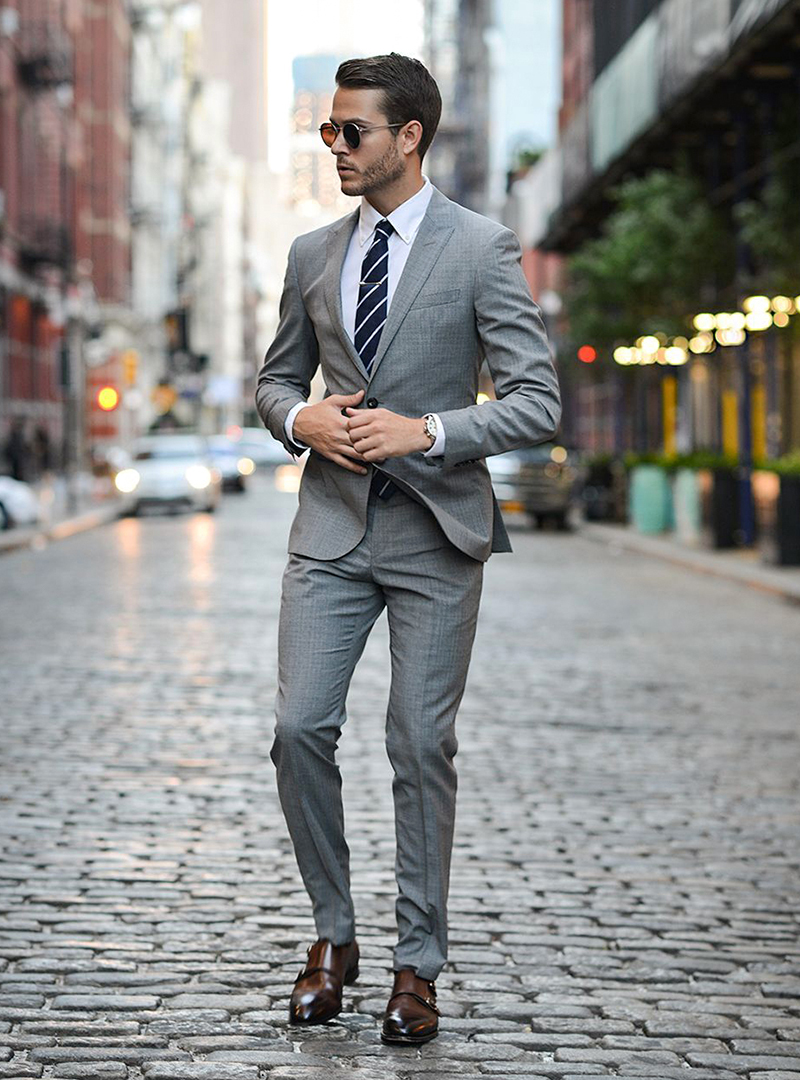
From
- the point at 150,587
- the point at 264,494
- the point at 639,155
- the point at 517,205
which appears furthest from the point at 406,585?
the point at 517,205

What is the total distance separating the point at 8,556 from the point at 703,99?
34.7 ft

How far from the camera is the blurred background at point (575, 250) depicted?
24.7 metres

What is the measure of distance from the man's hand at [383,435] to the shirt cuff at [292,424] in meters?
0.24

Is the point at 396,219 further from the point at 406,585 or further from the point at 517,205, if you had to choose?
the point at 517,205

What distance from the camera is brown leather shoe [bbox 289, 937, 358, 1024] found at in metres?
4.68

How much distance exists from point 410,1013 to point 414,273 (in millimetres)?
1646

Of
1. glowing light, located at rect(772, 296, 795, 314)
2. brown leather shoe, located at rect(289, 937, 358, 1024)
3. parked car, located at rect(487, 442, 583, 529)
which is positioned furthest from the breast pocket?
parked car, located at rect(487, 442, 583, 529)

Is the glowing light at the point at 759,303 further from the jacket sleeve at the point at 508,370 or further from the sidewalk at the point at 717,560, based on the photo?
the jacket sleeve at the point at 508,370

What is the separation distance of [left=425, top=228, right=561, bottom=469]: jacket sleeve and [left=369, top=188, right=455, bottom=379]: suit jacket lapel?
11 cm

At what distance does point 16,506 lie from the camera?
30.0 m

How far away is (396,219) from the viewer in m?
4.57

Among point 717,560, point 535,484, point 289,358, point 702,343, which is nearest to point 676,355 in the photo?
point 702,343

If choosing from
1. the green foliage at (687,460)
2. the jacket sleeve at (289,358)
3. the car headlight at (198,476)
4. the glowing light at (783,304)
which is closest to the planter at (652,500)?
the green foliage at (687,460)

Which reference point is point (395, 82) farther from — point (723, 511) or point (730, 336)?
point (730, 336)
